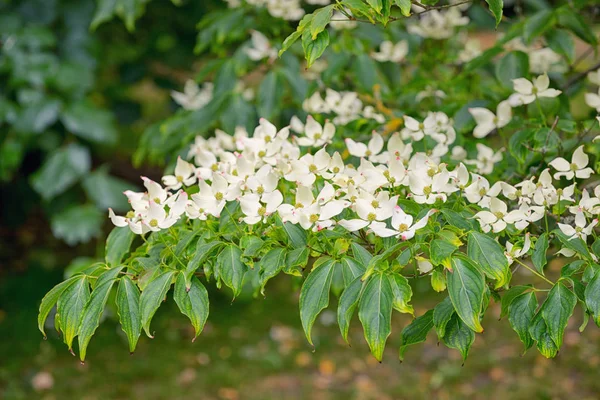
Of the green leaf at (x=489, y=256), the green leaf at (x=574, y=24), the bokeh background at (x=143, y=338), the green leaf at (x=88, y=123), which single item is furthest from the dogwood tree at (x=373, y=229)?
the green leaf at (x=88, y=123)

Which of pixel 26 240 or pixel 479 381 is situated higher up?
pixel 479 381

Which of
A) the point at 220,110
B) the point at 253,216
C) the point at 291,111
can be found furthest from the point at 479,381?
the point at 253,216

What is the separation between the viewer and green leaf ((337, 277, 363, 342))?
1015 mm

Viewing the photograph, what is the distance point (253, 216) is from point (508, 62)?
3.40 feet

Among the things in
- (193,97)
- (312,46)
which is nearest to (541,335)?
(312,46)

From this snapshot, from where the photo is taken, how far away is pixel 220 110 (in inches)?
82.7

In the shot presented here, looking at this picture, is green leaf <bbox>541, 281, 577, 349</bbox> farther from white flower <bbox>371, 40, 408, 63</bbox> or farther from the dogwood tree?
white flower <bbox>371, 40, 408, 63</bbox>

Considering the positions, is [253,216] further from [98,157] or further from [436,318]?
[98,157]

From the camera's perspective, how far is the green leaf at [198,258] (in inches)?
41.8

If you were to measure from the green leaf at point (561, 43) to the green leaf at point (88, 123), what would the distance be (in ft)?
6.13

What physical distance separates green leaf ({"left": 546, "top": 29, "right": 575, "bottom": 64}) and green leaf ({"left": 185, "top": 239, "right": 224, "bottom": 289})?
3.91 feet

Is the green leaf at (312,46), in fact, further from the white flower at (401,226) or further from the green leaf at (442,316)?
Result: the green leaf at (442,316)

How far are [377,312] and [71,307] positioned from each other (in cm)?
50

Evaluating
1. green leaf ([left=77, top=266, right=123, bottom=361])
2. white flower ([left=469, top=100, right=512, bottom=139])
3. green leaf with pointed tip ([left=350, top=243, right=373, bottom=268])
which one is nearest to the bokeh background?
white flower ([left=469, top=100, right=512, bottom=139])
